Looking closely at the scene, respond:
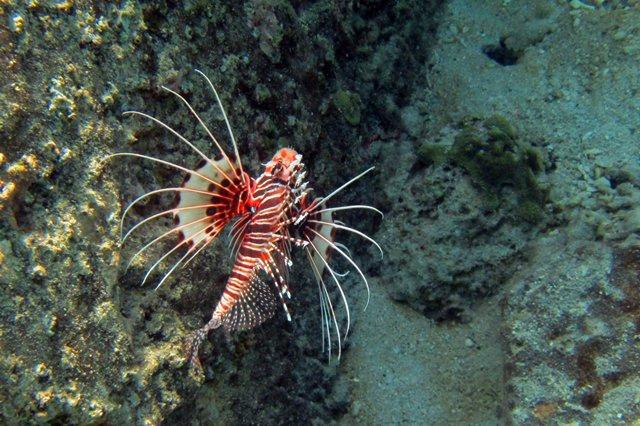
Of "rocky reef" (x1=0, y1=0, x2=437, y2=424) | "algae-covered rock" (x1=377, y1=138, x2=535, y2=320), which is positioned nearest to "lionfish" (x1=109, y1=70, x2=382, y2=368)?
"rocky reef" (x1=0, y1=0, x2=437, y2=424)

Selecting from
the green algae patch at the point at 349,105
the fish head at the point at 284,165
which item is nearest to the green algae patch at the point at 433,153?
the green algae patch at the point at 349,105

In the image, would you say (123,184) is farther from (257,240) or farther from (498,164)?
(498,164)

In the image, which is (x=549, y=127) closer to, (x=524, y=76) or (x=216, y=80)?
(x=524, y=76)

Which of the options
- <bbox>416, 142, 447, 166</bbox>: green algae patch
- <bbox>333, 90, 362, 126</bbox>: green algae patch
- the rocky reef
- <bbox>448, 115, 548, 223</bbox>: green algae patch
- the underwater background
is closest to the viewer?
the rocky reef

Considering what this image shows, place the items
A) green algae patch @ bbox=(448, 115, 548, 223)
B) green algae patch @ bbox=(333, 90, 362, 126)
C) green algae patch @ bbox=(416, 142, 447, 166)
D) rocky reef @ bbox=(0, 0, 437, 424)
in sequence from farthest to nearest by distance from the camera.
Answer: green algae patch @ bbox=(333, 90, 362, 126) < green algae patch @ bbox=(416, 142, 447, 166) < green algae patch @ bbox=(448, 115, 548, 223) < rocky reef @ bbox=(0, 0, 437, 424)

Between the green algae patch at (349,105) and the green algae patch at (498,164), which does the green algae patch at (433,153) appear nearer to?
the green algae patch at (498,164)

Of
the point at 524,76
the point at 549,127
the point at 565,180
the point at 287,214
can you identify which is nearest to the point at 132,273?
the point at 287,214

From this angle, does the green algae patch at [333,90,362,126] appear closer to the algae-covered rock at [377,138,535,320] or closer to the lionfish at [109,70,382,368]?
the algae-covered rock at [377,138,535,320]
